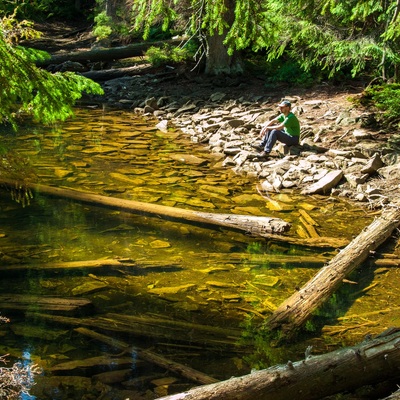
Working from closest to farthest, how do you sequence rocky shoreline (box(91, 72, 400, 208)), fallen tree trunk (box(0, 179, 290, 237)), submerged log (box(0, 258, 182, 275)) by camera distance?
submerged log (box(0, 258, 182, 275))
fallen tree trunk (box(0, 179, 290, 237))
rocky shoreline (box(91, 72, 400, 208))

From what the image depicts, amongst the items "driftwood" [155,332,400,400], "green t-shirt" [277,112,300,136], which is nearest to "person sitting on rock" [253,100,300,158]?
"green t-shirt" [277,112,300,136]

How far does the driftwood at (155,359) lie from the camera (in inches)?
181

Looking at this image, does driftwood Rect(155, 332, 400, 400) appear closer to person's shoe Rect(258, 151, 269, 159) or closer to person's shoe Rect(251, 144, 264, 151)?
person's shoe Rect(258, 151, 269, 159)

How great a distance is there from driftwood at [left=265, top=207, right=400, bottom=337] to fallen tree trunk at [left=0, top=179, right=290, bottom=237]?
1.17 m

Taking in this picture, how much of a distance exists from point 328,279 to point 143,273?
2.20m

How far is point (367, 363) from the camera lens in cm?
417

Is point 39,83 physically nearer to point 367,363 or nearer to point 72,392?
point 72,392

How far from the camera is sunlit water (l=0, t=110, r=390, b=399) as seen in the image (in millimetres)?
4934

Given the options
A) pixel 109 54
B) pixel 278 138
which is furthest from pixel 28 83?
pixel 109 54

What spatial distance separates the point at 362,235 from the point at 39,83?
181 inches

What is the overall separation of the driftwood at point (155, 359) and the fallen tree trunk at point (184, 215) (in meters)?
3.02

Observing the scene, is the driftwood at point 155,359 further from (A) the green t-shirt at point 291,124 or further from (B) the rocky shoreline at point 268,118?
(A) the green t-shirt at point 291,124

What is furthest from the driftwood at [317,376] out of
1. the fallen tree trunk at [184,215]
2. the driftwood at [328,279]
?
the fallen tree trunk at [184,215]

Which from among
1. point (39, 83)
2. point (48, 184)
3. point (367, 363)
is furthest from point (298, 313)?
point (48, 184)
